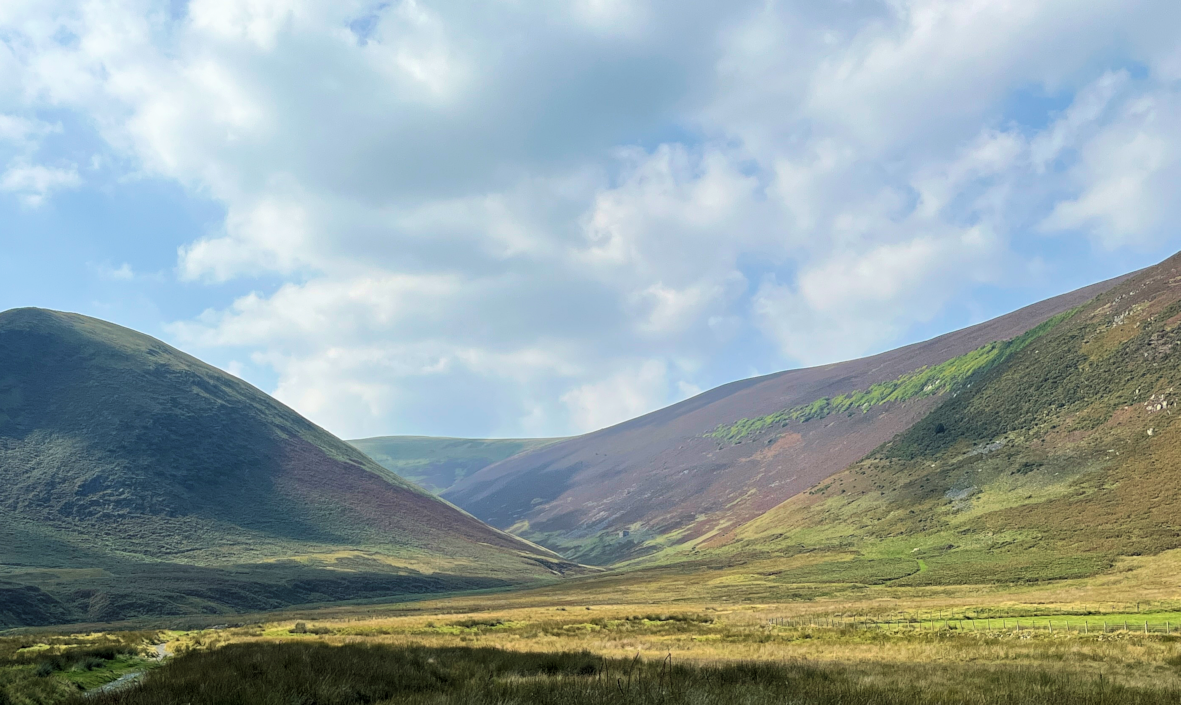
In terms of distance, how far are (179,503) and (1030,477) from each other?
154 m

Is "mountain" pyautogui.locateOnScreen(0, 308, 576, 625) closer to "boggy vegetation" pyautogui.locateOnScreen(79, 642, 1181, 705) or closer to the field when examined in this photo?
the field

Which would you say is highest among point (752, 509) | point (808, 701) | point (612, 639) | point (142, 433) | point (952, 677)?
point (142, 433)

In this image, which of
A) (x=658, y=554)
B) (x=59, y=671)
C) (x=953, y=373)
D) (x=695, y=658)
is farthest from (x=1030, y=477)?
(x=59, y=671)

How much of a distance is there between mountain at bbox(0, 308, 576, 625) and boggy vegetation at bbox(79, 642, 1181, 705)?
241 ft

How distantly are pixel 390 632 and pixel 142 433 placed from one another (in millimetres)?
140554

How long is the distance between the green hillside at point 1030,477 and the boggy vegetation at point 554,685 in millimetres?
73990

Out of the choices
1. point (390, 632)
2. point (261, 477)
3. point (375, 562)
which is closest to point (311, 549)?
point (375, 562)

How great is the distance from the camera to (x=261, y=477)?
15312cm

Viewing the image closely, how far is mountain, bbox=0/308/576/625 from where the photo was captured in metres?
88.1

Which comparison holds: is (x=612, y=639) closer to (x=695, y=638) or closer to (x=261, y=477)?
(x=695, y=638)

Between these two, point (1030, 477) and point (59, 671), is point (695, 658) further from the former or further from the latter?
point (1030, 477)

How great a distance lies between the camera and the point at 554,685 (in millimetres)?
10383

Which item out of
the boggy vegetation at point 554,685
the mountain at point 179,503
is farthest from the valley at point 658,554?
the mountain at point 179,503

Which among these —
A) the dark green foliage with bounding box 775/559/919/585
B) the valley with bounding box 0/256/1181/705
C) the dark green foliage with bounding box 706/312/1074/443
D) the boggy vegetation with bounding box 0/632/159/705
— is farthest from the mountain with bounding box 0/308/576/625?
the dark green foliage with bounding box 706/312/1074/443
